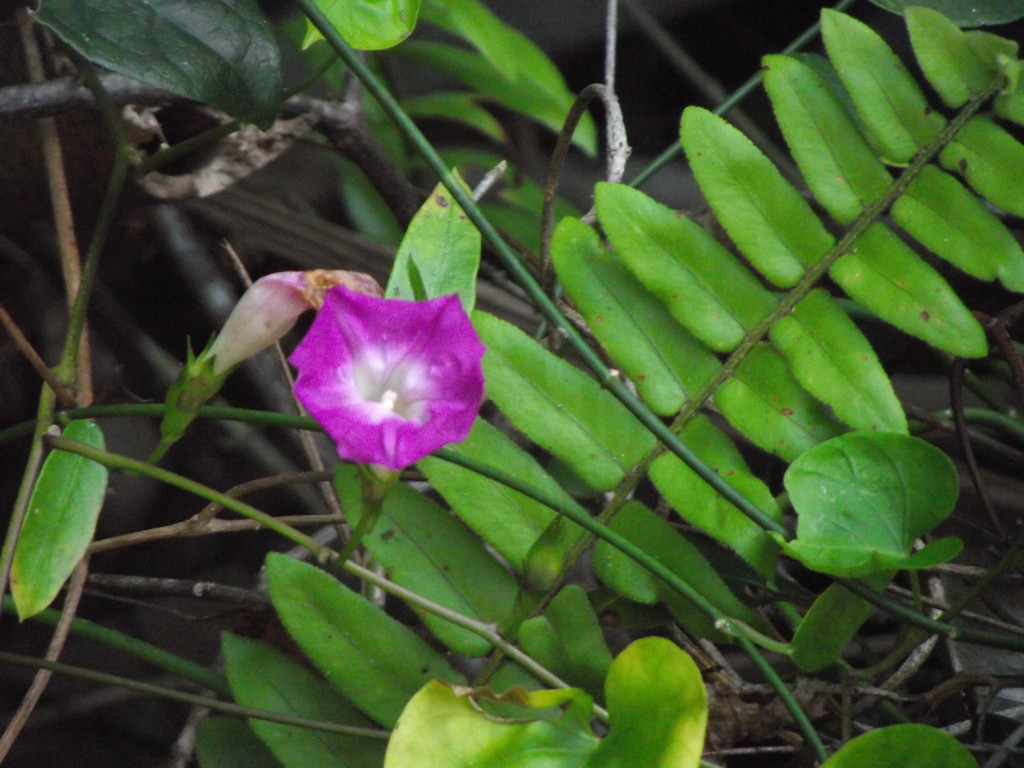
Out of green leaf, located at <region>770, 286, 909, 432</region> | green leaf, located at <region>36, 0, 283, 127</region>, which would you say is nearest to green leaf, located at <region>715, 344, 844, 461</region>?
green leaf, located at <region>770, 286, 909, 432</region>

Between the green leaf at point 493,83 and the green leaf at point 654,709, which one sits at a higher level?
the green leaf at point 493,83

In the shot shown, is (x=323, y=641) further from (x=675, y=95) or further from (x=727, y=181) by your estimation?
(x=675, y=95)

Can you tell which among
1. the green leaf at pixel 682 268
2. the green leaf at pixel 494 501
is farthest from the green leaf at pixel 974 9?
the green leaf at pixel 494 501

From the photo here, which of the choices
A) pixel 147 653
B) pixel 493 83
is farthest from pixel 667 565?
pixel 493 83

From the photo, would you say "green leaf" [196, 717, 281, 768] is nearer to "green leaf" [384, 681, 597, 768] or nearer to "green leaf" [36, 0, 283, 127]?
"green leaf" [384, 681, 597, 768]

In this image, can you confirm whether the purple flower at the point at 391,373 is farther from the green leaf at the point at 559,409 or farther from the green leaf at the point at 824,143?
the green leaf at the point at 824,143

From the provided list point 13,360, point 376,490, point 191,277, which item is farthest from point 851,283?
point 13,360
